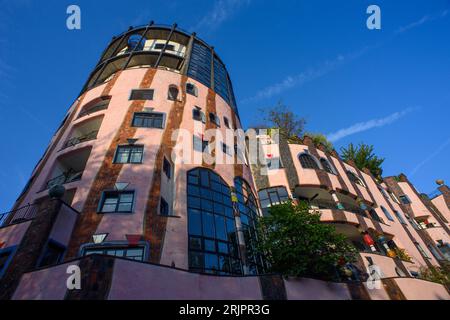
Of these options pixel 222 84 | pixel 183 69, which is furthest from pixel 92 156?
pixel 222 84

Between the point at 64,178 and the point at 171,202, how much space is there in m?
7.66

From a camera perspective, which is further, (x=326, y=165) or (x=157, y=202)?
(x=326, y=165)

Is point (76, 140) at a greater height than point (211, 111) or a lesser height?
lesser

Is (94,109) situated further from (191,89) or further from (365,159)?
(365,159)

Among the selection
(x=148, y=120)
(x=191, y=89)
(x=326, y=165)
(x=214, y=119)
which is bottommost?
(x=148, y=120)

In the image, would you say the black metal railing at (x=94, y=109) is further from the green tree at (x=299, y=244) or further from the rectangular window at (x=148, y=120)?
the green tree at (x=299, y=244)

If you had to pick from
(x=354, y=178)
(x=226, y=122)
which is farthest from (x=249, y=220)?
(x=354, y=178)

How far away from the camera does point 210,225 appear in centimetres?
1462

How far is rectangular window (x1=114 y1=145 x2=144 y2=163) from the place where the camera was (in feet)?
51.6

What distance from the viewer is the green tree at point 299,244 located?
1302 cm

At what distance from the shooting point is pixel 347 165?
1138 inches

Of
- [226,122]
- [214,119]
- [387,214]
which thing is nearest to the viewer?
[214,119]

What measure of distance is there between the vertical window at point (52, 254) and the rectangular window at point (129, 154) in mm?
5531

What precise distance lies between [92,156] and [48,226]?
569 centimetres
